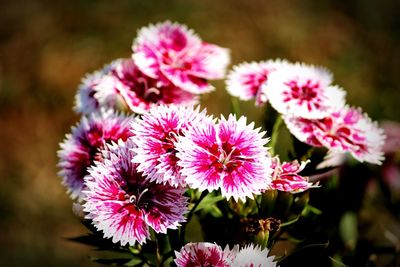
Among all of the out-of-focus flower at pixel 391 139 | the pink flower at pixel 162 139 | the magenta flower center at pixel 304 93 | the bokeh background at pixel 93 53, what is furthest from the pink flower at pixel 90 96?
the bokeh background at pixel 93 53

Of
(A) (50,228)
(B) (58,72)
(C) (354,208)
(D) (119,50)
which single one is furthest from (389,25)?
(C) (354,208)

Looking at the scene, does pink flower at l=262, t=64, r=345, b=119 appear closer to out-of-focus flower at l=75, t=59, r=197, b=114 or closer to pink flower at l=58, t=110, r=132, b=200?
out-of-focus flower at l=75, t=59, r=197, b=114

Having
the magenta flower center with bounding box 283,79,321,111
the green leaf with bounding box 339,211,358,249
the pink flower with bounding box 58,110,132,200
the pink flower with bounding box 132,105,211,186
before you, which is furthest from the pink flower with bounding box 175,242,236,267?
the green leaf with bounding box 339,211,358,249

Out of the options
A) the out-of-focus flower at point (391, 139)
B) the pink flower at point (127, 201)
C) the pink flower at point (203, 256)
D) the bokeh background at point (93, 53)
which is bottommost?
the pink flower at point (203, 256)

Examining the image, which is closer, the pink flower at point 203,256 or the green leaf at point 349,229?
the pink flower at point 203,256

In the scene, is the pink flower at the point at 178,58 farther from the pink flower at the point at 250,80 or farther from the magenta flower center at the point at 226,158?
the magenta flower center at the point at 226,158

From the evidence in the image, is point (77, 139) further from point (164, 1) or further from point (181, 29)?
point (164, 1)

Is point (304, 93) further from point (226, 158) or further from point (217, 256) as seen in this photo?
point (217, 256)
